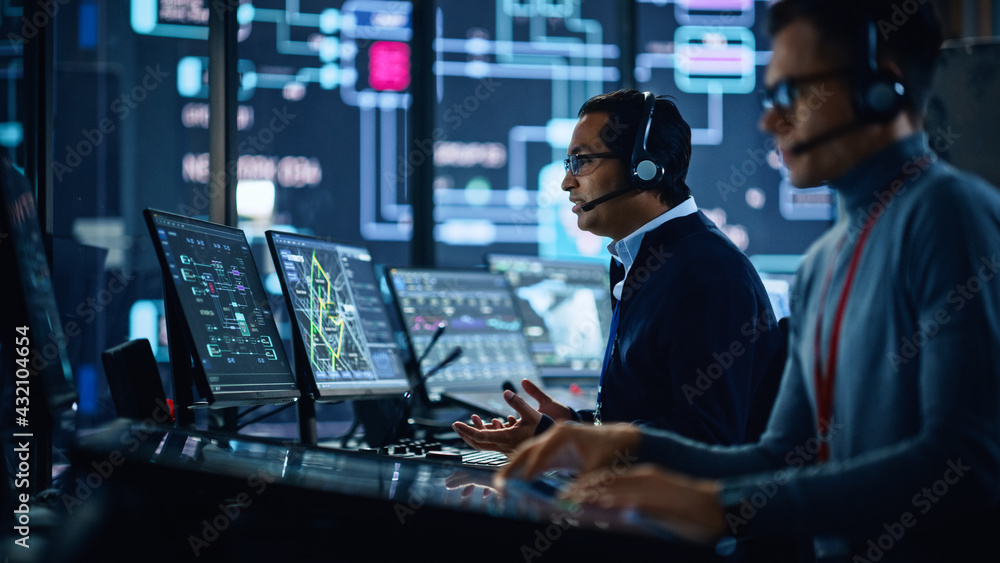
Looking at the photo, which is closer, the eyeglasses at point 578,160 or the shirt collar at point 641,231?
the shirt collar at point 641,231

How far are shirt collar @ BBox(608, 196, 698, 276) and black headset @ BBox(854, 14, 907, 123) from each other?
41.9 inches

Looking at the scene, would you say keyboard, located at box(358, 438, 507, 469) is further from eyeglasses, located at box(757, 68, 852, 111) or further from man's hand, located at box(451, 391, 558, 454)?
eyeglasses, located at box(757, 68, 852, 111)

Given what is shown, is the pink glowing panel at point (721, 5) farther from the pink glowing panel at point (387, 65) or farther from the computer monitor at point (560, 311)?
the computer monitor at point (560, 311)

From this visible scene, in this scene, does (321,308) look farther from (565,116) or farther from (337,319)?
(565,116)

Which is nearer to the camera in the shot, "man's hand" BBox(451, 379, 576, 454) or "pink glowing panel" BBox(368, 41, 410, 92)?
"man's hand" BBox(451, 379, 576, 454)

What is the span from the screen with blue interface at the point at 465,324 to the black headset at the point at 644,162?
48.5 inches

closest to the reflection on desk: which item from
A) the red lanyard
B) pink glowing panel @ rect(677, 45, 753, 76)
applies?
the red lanyard

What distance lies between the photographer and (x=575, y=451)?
A: 2.92ft

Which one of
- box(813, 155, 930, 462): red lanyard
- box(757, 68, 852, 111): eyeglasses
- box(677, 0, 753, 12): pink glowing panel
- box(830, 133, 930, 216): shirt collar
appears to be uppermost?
box(677, 0, 753, 12): pink glowing panel

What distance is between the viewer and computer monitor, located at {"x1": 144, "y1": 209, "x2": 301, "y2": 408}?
70.5 inches

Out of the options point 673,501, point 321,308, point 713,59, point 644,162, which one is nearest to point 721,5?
point 713,59

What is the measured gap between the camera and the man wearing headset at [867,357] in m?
0.77

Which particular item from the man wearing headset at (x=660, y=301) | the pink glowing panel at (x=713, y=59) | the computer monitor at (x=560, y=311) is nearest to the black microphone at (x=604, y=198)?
the man wearing headset at (x=660, y=301)

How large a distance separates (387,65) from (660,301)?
3.70 m
